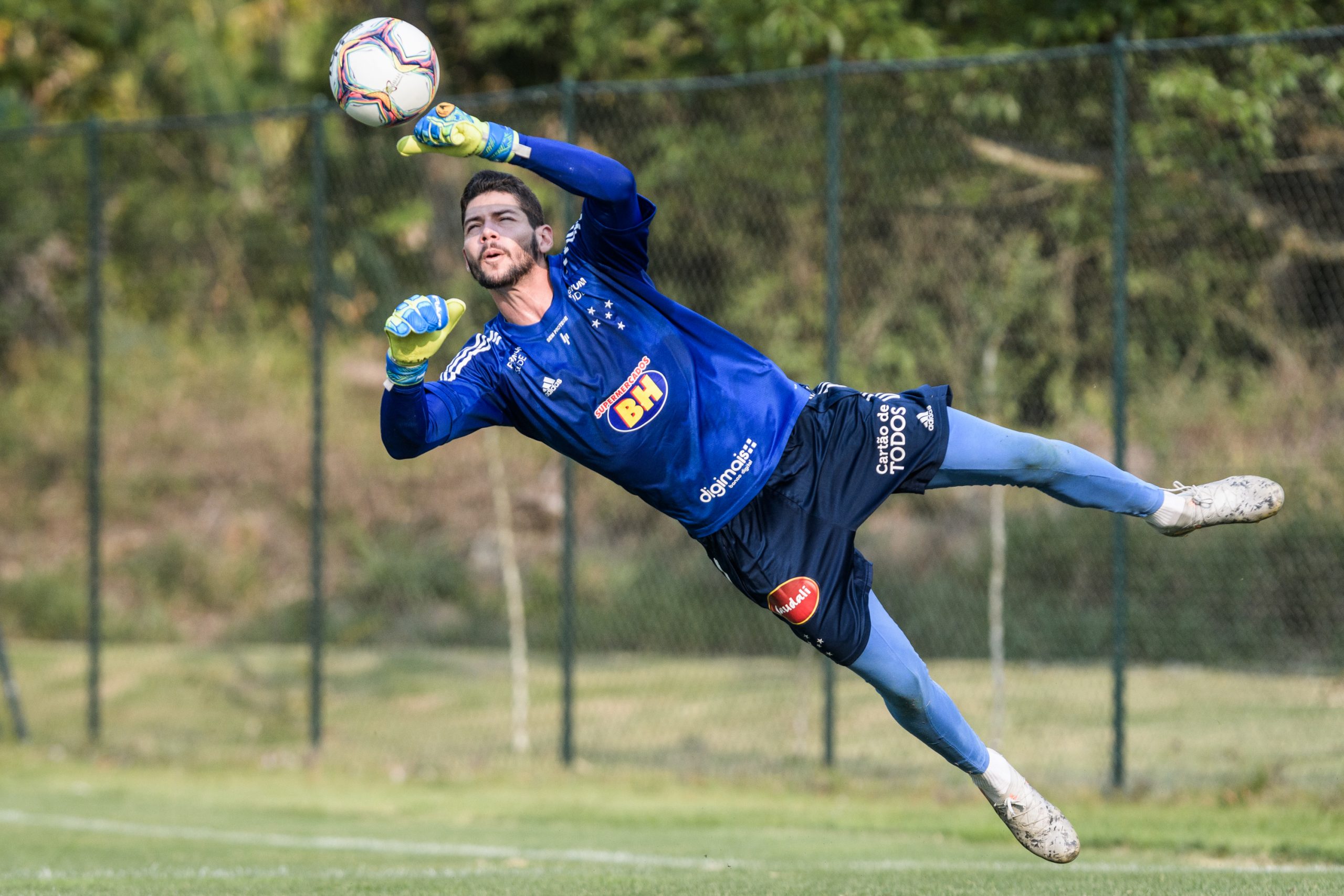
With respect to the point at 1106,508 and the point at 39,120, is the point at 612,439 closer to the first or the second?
the point at 1106,508

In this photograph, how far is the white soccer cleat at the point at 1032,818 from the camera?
5.79 meters

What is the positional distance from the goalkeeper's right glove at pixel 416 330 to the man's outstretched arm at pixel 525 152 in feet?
1.60

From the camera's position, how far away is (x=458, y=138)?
16.7ft

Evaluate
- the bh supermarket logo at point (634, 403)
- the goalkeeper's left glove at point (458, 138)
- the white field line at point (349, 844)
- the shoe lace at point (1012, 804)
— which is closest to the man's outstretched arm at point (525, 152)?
the goalkeeper's left glove at point (458, 138)

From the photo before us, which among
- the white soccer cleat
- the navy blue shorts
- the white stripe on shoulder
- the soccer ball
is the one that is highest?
the soccer ball

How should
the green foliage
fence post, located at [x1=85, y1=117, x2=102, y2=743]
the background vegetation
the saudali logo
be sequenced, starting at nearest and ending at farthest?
1. the saudali logo
2. the background vegetation
3. fence post, located at [x1=85, y1=117, x2=102, y2=743]
4. the green foliage

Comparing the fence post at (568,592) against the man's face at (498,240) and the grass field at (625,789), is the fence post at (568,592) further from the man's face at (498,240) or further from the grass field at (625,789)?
the man's face at (498,240)

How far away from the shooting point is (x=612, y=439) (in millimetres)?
5633

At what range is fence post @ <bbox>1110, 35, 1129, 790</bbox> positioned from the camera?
9.31 m

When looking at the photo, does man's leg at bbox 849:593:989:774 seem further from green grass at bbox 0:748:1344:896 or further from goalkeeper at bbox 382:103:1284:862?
green grass at bbox 0:748:1344:896

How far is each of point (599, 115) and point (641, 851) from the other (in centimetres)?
755

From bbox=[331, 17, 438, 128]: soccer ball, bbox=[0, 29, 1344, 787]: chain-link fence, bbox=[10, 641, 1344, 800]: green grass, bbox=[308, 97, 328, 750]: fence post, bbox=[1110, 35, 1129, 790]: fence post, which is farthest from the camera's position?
bbox=[308, 97, 328, 750]: fence post

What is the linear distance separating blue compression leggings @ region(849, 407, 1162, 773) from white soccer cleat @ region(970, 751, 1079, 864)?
119 millimetres

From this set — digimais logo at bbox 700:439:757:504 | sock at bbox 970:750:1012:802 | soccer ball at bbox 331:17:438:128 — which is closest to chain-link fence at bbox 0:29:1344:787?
sock at bbox 970:750:1012:802
